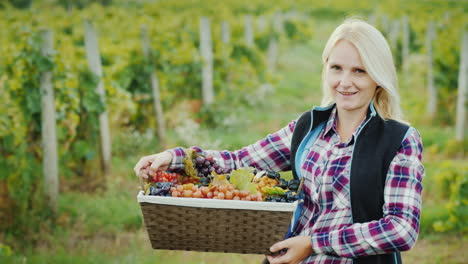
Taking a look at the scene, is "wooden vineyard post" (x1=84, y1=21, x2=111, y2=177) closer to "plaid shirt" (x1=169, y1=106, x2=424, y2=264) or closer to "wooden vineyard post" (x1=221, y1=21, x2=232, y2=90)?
"wooden vineyard post" (x1=221, y1=21, x2=232, y2=90)

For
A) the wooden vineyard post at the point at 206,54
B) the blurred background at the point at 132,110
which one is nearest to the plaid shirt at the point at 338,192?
the blurred background at the point at 132,110

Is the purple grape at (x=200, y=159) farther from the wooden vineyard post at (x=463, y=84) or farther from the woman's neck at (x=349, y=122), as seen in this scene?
the wooden vineyard post at (x=463, y=84)

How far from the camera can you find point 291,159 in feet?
7.49

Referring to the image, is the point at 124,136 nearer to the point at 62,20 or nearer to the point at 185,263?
the point at 62,20

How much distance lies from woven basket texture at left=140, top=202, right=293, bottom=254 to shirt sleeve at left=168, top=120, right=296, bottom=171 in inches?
17.3

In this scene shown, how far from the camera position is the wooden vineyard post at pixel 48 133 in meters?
5.09

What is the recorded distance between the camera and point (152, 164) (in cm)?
223

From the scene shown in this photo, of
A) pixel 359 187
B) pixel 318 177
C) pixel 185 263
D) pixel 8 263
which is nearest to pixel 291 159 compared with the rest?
pixel 318 177

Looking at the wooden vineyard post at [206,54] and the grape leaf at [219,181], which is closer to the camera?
the grape leaf at [219,181]

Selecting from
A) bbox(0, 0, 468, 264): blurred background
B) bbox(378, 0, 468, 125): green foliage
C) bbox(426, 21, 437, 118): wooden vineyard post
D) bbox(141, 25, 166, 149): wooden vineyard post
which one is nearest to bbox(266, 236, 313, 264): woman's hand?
bbox(0, 0, 468, 264): blurred background

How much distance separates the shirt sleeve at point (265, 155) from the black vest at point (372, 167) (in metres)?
0.42

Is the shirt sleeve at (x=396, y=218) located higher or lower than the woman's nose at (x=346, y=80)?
lower

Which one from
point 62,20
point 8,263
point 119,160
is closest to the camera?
point 8,263

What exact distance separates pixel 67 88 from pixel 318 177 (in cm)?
365
